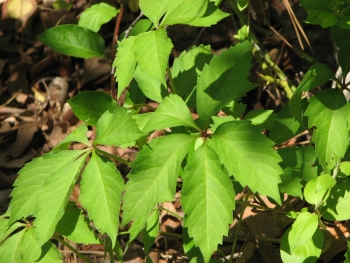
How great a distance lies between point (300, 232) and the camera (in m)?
1.60

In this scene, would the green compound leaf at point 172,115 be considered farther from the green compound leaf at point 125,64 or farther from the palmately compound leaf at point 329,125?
the palmately compound leaf at point 329,125

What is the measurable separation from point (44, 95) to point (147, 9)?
6.45 feet

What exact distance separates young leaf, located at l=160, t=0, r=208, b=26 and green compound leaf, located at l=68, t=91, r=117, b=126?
0.41 metres

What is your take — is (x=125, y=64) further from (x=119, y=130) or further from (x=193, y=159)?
(x=193, y=159)

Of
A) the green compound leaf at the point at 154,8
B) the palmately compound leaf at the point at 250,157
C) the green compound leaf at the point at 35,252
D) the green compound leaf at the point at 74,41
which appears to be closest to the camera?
the palmately compound leaf at the point at 250,157

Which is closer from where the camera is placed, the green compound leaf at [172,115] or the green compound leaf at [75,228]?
the green compound leaf at [172,115]

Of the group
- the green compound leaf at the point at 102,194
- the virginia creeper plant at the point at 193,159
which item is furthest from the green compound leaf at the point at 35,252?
the green compound leaf at the point at 102,194

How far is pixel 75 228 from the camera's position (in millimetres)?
1872

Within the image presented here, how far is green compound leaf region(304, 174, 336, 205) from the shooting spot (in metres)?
1.53

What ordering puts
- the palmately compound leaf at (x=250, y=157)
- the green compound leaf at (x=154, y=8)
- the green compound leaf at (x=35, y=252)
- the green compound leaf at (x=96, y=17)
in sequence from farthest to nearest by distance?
the green compound leaf at (x=96, y=17) < the green compound leaf at (x=35, y=252) < the green compound leaf at (x=154, y=8) < the palmately compound leaf at (x=250, y=157)

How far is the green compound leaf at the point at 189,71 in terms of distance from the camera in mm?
1893

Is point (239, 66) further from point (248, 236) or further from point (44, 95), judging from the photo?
point (44, 95)

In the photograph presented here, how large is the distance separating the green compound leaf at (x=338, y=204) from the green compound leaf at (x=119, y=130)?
29.8 inches

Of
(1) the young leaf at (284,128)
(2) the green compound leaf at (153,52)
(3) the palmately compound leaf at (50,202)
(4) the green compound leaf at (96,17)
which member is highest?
(2) the green compound leaf at (153,52)
